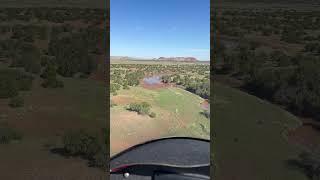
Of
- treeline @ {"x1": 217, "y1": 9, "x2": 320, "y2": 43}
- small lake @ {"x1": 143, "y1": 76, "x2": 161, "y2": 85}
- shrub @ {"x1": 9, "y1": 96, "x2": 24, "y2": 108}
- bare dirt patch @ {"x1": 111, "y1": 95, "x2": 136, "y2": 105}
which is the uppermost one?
treeline @ {"x1": 217, "y1": 9, "x2": 320, "y2": 43}

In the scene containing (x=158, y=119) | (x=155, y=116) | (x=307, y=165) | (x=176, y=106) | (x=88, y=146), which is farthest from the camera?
(x=176, y=106)

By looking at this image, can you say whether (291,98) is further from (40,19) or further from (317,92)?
(40,19)

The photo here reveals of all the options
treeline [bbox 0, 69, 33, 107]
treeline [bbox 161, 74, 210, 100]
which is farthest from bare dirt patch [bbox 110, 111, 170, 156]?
treeline [bbox 161, 74, 210, 100]

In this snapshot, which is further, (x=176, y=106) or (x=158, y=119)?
(x=176, y=106)

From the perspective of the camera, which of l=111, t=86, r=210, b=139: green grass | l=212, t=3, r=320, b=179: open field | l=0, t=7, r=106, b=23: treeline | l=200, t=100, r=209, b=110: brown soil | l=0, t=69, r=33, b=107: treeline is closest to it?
l=212, t=3, r=320, b=179: open field

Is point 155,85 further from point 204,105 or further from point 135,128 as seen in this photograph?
point 135,128

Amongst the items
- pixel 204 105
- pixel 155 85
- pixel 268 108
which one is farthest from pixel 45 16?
pixel 268 108

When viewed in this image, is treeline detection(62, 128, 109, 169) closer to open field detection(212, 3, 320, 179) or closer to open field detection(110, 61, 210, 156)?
open field detection(110, 61, 210, 156)
